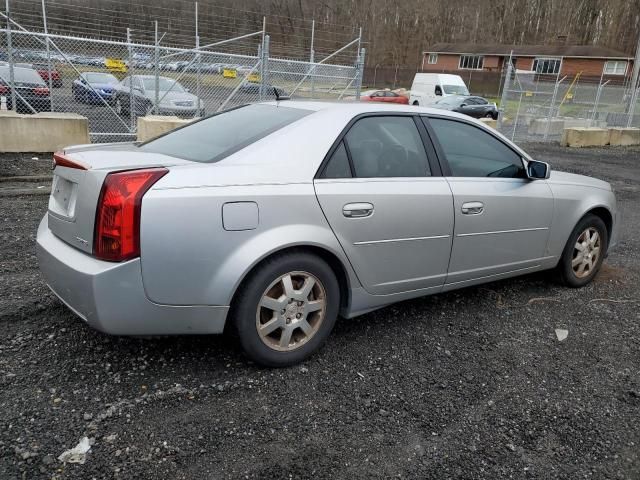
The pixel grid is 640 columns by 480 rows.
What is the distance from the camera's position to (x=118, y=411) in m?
2.60

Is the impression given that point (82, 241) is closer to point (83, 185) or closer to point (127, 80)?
point (83, 185)

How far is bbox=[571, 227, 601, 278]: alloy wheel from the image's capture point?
4.57 meters

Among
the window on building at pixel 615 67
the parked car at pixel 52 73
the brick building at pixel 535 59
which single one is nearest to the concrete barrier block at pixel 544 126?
the parked car at pixel 52 73

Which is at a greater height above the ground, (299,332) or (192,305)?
(192,305)

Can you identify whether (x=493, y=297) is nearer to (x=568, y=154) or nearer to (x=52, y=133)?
(x=52, y=133)

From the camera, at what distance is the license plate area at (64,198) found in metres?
2.81

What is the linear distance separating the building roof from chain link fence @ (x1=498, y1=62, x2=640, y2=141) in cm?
3494

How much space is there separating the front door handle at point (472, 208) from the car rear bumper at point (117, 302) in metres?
1.76

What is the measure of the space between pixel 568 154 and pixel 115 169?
15256 mm

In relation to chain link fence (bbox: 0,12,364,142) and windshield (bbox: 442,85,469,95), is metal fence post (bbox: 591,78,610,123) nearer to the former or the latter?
windshield (bbox: 442,85,469,95)

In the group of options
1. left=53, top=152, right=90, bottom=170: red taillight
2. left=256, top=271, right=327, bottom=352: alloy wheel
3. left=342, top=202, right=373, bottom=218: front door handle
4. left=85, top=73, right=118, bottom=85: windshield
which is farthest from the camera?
left=85, top=73, right=118, bottom=85: windshield

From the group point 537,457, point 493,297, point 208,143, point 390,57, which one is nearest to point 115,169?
point 208,143

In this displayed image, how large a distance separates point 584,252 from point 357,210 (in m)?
2.57

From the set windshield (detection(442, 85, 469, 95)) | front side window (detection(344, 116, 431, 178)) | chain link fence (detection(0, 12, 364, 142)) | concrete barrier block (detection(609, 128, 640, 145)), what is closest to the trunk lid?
front side window (detection(344, 116, 431, 178))
